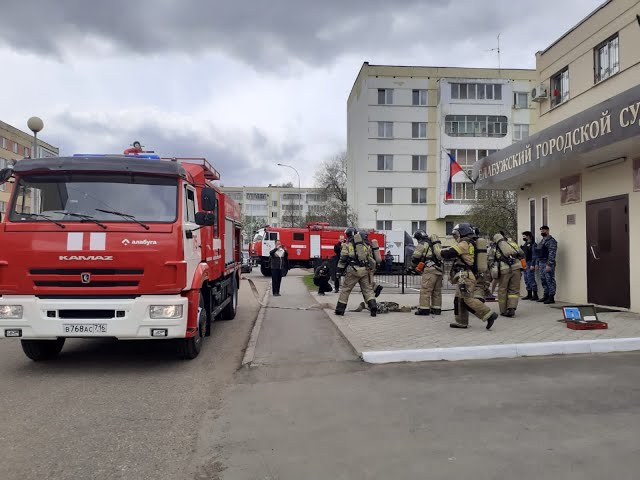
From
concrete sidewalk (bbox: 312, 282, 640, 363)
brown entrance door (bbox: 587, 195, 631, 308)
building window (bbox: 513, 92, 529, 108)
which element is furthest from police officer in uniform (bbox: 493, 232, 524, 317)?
building window (bbox: 513, 92, 529, 108)

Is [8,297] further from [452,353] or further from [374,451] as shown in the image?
[452,353]

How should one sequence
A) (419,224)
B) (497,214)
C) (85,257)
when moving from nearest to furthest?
1. (85,257)
2. (497,214)
3. (419,224)

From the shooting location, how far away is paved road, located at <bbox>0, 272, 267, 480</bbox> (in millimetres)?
3650

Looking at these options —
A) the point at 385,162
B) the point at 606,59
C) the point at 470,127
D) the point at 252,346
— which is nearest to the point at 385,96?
the point at 385,162

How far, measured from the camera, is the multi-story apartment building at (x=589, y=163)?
9297 mm

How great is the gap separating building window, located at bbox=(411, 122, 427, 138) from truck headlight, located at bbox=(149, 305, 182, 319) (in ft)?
140

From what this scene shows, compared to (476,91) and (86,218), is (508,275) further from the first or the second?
(476,91)

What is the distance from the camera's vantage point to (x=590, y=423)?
4.25 meters

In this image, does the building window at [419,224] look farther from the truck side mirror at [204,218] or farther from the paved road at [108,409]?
the truck side mirror at [204,218]

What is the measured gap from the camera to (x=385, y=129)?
4619 cm

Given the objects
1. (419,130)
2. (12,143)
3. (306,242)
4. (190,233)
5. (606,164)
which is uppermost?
(12,143)

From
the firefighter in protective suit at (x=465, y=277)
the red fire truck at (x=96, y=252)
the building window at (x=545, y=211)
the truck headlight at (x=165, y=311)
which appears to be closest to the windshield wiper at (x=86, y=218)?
the red fire truck at (x=96, y=252)

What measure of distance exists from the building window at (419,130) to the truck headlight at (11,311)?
142 ft

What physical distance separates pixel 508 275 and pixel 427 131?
38.5 m
